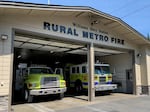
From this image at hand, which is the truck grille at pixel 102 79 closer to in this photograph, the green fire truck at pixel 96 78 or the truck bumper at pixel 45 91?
the green fire truck at pixel 96 78

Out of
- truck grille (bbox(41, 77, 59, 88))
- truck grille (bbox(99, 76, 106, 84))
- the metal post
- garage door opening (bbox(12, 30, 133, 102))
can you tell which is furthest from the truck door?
truck grille (bbox(41, 77, 59, 88))

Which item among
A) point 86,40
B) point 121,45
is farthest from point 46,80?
point 121,45

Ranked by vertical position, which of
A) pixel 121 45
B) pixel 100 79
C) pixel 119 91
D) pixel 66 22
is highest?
pixel 66 22

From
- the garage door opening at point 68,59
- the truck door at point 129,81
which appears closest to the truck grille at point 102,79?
the garage door opening at point 68,59

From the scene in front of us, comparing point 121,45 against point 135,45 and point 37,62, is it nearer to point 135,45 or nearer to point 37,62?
point 135,45

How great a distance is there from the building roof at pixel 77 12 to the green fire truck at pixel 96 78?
3.03 meters

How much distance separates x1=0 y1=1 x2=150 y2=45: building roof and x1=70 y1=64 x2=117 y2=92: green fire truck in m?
3.03

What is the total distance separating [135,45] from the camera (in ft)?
52.4

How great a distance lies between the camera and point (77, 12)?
11086 mm

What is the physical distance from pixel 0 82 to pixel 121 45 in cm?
934

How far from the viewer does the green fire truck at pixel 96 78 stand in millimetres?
14383

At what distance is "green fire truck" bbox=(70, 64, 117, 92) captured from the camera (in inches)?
566

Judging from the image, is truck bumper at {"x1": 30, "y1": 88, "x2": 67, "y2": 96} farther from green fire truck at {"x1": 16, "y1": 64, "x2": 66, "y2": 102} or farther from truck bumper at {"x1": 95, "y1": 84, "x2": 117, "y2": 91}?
truck bumper at {"x1": 95, "y1": 84, "x2": 117, "y2": 91}

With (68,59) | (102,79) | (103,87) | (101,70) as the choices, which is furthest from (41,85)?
(68,59)
